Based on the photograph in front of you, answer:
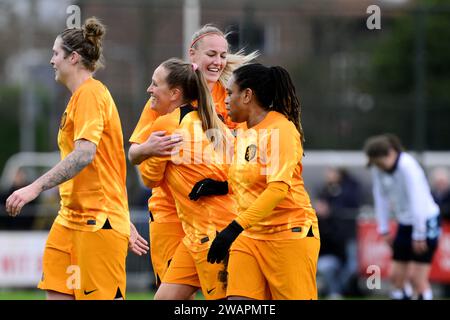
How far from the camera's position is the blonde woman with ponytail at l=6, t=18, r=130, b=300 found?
603cm

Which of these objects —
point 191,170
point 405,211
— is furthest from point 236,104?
point 405,211

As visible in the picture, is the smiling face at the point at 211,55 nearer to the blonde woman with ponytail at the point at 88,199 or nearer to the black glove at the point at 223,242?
the blonde woman with ponytail at the point at 88,199

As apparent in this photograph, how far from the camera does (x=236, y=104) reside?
6094mm

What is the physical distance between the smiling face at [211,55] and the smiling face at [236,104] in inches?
30.5

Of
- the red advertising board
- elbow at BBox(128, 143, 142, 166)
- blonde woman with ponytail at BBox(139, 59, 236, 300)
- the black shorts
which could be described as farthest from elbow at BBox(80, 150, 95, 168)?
the red advertising board

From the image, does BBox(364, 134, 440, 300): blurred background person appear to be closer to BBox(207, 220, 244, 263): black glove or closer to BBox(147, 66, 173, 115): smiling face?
BBox(147, 66, 173, 115): smiling face

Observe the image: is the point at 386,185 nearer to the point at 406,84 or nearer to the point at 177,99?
the point at 177,99

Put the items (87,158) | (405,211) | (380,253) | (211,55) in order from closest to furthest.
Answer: (87,158)
(211,55)
(405,211)
(380,253)

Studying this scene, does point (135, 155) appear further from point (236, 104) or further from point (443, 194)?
point (443, 194)

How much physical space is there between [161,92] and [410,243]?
5.32m

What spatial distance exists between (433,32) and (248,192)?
44.2 ft

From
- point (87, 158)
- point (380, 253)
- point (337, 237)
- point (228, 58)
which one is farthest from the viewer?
point (380, 253)

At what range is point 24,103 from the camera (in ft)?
108

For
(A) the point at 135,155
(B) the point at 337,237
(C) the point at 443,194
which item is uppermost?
(A) the point at 135,155
